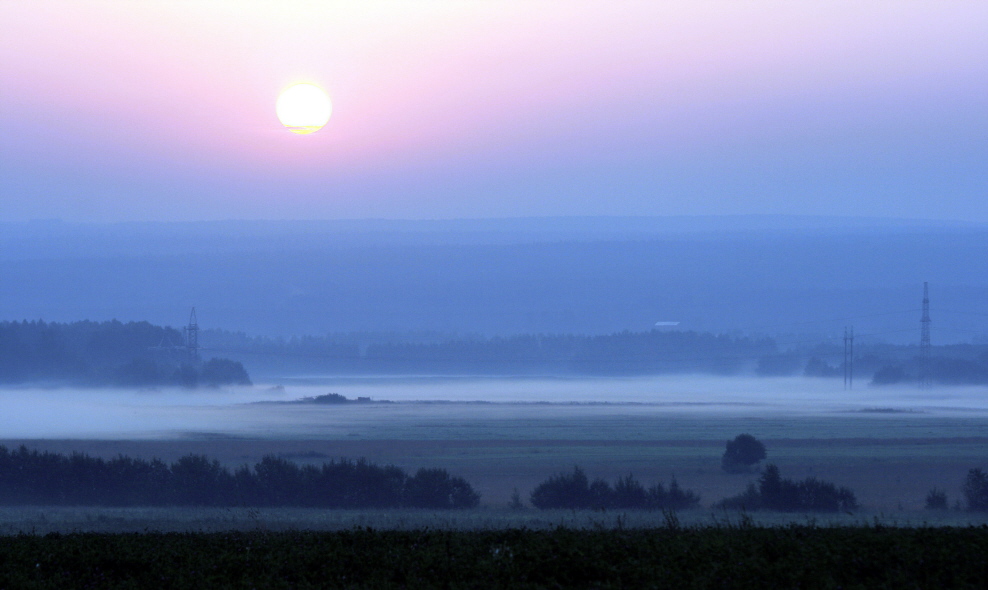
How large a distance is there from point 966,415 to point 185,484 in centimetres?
9202

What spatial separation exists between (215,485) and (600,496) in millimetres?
17807

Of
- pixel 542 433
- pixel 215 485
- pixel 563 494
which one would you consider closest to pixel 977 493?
pixel 563 494

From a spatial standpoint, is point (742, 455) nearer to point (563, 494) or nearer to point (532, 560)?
point (563, 494)

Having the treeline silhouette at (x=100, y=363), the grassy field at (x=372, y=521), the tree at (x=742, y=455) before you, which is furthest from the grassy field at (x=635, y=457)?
the treeline silhouette at (x=100, y=363)

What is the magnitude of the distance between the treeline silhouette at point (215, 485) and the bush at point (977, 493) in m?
18.8

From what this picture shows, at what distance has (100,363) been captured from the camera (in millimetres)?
189625

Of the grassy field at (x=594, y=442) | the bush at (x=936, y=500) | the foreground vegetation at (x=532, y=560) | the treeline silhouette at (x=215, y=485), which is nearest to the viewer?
the foreground vegetation at (x=532, y=560)

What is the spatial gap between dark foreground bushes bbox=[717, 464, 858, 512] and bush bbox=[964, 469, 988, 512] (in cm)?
424

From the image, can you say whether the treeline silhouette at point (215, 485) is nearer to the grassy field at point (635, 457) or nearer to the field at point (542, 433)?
the grassy field at point (635, 457)

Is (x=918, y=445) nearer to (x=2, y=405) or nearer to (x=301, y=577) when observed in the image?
(x=301, y=577)

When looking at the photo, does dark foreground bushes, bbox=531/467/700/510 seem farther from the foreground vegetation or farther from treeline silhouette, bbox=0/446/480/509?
the foreground vegetation

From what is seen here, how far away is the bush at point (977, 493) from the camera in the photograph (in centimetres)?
3906

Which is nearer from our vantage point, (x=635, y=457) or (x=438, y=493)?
(x=438, y=493)

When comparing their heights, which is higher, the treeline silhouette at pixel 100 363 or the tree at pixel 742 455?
the treeline silhouette at pixel 100 363
